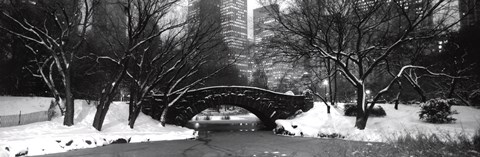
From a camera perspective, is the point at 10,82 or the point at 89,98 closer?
the point at 89,98

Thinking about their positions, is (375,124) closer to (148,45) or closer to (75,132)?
(148,45)

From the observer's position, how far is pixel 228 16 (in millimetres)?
19844

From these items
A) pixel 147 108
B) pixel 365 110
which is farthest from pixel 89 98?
pixel 365 110

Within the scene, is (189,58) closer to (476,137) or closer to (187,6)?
(187,6)

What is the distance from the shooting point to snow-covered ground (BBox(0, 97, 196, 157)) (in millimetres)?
12348

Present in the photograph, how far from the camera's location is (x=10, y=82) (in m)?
24.4

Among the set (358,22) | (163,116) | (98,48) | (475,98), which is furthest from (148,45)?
(475,98)

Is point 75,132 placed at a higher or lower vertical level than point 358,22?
lower

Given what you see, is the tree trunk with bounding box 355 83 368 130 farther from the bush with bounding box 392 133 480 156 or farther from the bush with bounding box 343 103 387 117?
the bush with bounding box 392 133 480 156

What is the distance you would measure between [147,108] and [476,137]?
2004 cm

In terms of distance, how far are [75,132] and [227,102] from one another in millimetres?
11641

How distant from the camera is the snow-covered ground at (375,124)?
54.3 feet

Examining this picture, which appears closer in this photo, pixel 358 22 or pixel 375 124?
pixel 358 22

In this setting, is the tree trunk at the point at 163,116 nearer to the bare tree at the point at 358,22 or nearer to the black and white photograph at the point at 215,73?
the black and white photograph at the point at 215,73
